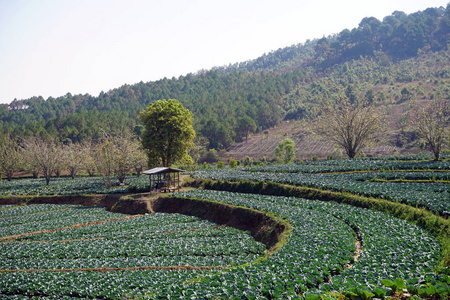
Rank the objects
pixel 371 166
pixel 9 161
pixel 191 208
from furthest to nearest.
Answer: pixel 9 161
pixel 371 166
pixel 191 208

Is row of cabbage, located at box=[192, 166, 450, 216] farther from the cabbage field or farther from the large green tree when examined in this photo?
the large green tree

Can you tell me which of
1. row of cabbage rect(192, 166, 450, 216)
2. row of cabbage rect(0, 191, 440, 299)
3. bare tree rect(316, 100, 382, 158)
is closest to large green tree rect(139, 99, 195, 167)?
row of cabbage rect(192, 166, 450, 216)

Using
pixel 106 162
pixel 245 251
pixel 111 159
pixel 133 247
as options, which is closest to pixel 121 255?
pixel 133 247

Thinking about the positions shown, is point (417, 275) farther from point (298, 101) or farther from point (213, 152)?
point (298, 101)

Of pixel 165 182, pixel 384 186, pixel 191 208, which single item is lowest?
pixel 191 208

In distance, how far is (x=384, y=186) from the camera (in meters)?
29.6

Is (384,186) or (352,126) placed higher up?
(352,126)

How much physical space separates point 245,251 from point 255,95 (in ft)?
407

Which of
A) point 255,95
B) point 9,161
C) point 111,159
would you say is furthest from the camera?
point 255,95

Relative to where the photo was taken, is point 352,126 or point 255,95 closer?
point 352,126

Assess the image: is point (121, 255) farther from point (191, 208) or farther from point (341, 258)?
point (191, 208)

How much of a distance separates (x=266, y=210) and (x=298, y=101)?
11739 centimetres

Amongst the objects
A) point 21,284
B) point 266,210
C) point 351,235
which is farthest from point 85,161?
point 351,235

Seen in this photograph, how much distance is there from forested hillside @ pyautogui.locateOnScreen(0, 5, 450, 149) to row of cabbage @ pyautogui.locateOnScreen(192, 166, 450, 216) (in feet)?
206
